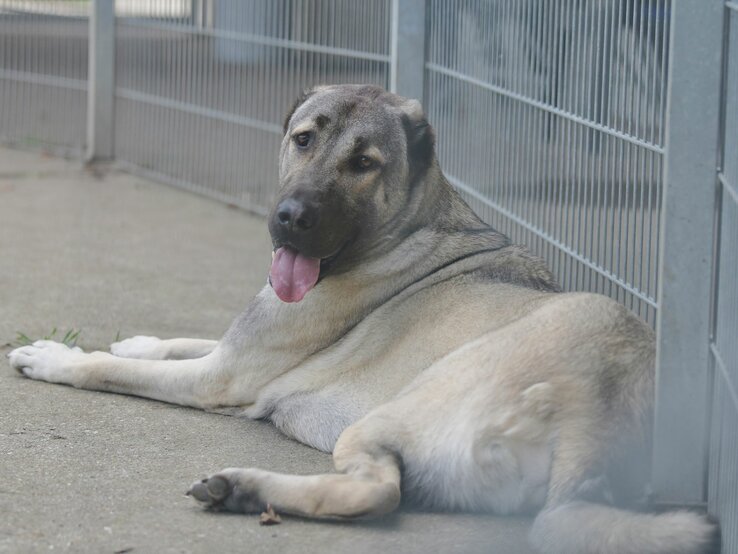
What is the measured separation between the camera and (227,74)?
8039mm

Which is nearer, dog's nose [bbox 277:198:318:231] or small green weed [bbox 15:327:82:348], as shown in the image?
dog's nose [bbox 277:198:318:231]

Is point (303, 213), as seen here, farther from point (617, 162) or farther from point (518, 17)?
point (518, 17)

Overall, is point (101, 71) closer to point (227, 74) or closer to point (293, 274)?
point (227, 74)

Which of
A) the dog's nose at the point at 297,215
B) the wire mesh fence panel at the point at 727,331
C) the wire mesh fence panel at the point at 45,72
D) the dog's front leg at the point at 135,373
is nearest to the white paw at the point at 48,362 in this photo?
the dog's front leg at the point at 135,373

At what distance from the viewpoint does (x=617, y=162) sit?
434cm

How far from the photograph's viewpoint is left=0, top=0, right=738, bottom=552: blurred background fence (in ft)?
10.7

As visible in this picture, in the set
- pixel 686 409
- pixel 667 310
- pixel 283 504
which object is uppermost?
pixel 667 310

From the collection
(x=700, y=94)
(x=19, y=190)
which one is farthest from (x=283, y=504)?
(x=19, y=190)

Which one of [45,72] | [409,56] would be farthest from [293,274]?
[45,72]

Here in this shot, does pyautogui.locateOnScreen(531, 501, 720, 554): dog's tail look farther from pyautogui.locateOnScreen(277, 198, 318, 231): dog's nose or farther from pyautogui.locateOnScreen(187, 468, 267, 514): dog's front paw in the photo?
pyautogui.locateOnScreen(277, 198, 318, 231): dog's nose

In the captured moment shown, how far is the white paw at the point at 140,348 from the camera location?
4.75 meters

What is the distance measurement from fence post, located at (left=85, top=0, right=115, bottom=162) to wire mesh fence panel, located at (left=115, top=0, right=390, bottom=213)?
6cm

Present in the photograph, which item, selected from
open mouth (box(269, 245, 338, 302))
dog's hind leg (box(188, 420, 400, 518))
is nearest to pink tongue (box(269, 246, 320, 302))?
open mouth (box(269, 245, 338, 302))

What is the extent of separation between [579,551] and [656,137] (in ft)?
5.27
